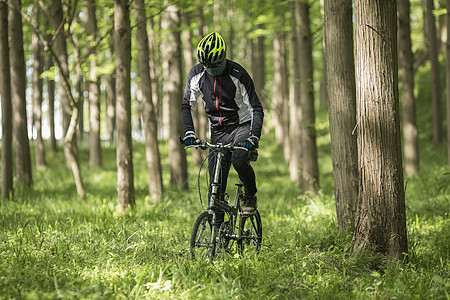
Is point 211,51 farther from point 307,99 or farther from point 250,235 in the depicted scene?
point 307,99

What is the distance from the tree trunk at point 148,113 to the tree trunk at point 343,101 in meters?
4.69

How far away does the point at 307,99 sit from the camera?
34.4 feet

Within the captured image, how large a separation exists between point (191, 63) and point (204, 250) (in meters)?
10.2

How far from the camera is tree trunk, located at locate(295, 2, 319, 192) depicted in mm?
10203

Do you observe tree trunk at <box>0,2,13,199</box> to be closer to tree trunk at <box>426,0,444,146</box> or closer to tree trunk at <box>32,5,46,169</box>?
tree trunk at <box>32,5,46,169</box>

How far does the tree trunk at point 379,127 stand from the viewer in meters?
4.71

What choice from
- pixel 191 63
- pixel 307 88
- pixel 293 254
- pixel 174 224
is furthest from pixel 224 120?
pixel 191 63

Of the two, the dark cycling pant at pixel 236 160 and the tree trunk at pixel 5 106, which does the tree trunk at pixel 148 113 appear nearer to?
the tree trunk at pixel 5 106

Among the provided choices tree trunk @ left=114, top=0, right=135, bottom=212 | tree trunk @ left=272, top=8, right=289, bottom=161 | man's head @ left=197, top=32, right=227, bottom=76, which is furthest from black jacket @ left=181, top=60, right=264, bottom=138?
tree trunk @ left=272, top=8, right=289, bottom=161

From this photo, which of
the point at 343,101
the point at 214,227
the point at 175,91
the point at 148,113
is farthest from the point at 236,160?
the point at 175,91

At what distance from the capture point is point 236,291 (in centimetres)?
377

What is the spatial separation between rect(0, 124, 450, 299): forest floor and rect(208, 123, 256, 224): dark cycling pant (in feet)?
2.59

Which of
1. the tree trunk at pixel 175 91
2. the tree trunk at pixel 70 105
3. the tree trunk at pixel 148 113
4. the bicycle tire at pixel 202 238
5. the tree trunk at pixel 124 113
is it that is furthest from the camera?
the tree trunk at pixel 175 91

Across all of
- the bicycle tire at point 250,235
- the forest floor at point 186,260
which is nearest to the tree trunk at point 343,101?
the forest floor at point 186,260
